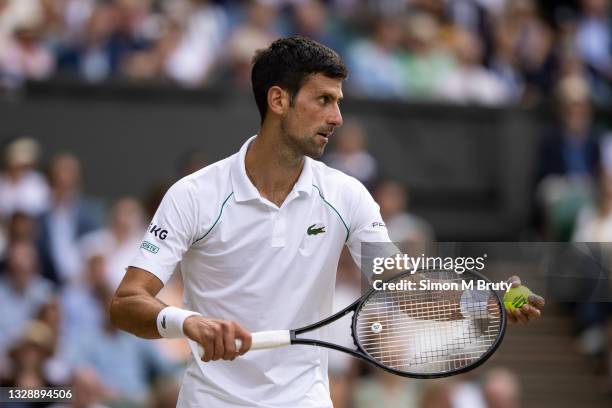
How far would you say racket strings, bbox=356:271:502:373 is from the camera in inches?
191

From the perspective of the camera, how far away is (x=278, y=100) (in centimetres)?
494

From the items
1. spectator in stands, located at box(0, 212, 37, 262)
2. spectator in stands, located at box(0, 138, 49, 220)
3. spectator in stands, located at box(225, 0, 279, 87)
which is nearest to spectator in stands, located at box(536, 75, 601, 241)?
spectator in stands, located at box(225, 0, 279, 87)

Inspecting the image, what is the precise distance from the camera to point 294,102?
16.0 feet

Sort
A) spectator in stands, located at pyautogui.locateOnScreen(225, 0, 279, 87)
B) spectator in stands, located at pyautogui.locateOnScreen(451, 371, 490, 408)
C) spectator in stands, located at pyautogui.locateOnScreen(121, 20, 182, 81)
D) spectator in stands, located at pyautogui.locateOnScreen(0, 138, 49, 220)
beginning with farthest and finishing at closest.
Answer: spectator in stands, located at pyautogui.locateOnScreen(225, 0, 279, 87)
spectator in stands, located at pyautogui.locateOnScreen(121, 20, 182, 81)
spectator in stands, located at pyautogui.locateOnScreen(0, 138, 49, 220)
spectator in stands, located at pyautogui.locateOnScreen(451, 371, 490, 408)

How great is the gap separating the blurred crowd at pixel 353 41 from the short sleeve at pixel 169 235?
5850 mm

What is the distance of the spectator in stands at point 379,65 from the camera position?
467 inches

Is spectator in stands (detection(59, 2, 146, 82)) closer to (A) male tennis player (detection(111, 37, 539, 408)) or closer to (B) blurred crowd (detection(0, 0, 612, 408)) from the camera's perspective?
(B) blurred crowd (detection(0, 0, 612, 408))

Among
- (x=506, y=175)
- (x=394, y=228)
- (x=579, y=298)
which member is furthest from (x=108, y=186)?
(x=579, y=298)

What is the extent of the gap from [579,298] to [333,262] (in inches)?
52.9

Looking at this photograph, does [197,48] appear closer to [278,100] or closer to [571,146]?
[571,146]

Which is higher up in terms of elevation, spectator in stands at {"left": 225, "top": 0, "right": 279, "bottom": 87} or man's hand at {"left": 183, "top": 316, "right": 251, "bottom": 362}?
spectator in stands at {"left": 225, "top": 0, "right": 279, "bottom": 87}

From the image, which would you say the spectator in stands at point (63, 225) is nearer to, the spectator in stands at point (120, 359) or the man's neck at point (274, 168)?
the spectator in stands at point (120, 359)

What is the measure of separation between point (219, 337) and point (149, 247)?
593 mm

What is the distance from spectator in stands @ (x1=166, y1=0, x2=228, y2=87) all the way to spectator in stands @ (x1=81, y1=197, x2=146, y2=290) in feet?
5.76
